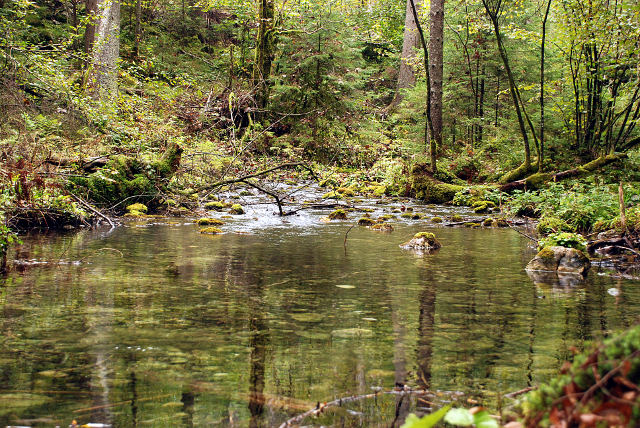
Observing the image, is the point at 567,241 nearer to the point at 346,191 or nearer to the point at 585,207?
the point at 585,207

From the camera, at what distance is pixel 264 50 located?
20688 mm

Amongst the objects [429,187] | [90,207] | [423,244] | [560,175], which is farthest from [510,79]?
[90,207]

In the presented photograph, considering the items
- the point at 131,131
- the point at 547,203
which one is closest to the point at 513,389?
the point at 547,203

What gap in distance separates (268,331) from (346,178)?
491 inches

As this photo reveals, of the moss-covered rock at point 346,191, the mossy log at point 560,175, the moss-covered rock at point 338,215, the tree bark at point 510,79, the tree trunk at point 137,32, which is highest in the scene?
the tree trunk at point 137,32

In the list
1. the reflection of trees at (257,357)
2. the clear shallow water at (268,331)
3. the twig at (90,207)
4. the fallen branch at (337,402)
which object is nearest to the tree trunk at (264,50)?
the twig at (90,207)

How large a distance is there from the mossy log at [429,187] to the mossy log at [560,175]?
181cm

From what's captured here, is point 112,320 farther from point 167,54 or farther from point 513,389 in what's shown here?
point 167,54

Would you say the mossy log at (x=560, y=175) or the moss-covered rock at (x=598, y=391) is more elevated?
the mossy log at (x=560, y=175)

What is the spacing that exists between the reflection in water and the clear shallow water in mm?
12

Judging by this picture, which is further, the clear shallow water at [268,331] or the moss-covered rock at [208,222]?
the moss-covered rock at [208,222]

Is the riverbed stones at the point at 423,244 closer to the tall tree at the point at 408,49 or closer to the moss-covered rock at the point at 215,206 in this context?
the moss-covered rock at the point at 215,206

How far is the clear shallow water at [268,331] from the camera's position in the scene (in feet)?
7.94

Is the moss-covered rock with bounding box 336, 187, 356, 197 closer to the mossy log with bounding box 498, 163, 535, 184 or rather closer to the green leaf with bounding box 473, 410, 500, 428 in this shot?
the mossy log with bounding box 498, 163, 535, 184
